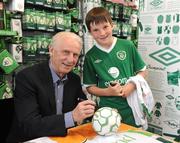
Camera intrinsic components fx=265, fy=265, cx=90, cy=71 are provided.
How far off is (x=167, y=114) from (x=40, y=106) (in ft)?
4.55

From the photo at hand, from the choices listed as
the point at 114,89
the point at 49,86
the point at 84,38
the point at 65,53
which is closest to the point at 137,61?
the point at 114,89

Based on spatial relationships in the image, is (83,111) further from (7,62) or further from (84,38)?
(84,38)

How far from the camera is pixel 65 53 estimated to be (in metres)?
1.71

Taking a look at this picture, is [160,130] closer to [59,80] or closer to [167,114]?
[167,114]

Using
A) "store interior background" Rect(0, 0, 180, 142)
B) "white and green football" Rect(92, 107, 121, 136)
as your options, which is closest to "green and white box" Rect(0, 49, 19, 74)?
"store interior background" Rect(0, 0, 180, 142)

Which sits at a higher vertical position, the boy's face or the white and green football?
the boy's face

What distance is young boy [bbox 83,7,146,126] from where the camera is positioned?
1930 millimetres

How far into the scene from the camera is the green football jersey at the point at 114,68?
200cm

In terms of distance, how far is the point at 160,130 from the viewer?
2.61m

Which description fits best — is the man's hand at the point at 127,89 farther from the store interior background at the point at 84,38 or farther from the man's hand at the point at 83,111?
the store interior background at the point at 84,38

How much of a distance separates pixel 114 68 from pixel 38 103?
0.65 metres

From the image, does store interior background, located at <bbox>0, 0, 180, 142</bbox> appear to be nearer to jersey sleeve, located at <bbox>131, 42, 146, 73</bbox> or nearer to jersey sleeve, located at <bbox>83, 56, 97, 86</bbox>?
jersey sleeve, located at <bbox>131, 42, 146, 73</bbox>

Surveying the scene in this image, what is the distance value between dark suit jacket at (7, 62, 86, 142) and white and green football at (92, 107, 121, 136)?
7.4 inches

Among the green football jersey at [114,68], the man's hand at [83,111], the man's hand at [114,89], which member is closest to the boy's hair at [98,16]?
the green football jersey at [114,68]
